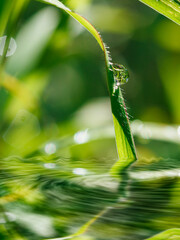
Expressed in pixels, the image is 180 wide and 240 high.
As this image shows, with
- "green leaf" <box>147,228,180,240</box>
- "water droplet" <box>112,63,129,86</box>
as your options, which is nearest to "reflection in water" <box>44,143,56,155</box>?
"water droplet" <box>112,63,129,86</box>

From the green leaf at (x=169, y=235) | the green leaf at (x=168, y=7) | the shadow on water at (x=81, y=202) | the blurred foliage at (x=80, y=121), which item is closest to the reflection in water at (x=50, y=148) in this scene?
the blurred foliage at (x=80, y=121)

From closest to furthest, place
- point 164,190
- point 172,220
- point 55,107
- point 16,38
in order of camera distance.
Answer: point 172,220 → point 164,190 → point 16,38 → point 55,107

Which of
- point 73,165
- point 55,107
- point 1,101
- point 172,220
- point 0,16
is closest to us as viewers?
point 172,220

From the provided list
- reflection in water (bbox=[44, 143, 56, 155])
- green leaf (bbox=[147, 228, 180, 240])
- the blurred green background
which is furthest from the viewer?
the blurred green background

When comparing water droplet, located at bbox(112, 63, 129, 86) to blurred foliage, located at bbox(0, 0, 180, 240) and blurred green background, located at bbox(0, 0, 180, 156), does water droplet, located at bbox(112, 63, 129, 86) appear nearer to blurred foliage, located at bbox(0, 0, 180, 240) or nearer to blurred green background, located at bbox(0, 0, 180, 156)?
blurred foliage, located at bbox(0, 0, 180, 240)

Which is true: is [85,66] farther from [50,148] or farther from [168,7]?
[168,7]

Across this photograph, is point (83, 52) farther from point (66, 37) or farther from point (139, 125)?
point (139, 125)

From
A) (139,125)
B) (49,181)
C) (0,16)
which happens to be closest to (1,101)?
(0,16)

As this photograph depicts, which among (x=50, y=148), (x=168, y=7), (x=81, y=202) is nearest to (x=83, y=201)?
(x=81, y=202)
